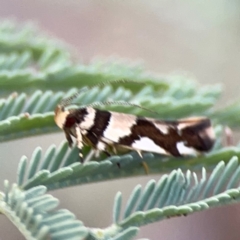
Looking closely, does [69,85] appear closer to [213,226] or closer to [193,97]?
[193,97]

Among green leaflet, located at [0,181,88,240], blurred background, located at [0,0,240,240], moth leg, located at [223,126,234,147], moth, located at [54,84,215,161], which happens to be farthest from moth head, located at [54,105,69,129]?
blurred background, located at [0,0,240,240]

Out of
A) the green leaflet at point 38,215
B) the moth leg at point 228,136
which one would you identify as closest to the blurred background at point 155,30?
the moth leg at point 228,136

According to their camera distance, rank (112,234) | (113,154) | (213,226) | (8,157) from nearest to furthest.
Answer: (112,234)
(113,154)
(8,157)
(213,226)

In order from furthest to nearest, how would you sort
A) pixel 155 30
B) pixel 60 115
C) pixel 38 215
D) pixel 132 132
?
pixel 155 30, pixel 132 132, pixel 60 115, pixel 38 215

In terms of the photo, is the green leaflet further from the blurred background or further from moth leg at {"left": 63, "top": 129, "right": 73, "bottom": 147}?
the blurred background

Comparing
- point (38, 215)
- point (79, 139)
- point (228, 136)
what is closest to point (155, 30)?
point (228, 136)

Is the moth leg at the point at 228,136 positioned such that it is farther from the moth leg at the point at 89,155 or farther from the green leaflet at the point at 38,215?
the green leaflet at the point at 38,215

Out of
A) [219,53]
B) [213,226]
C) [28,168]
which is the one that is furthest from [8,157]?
[219,53]

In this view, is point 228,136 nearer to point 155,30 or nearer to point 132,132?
point 132,132
